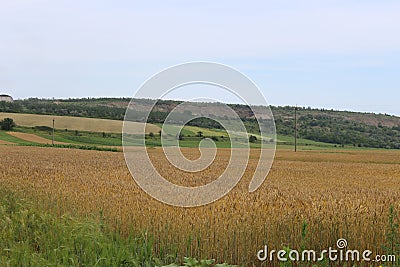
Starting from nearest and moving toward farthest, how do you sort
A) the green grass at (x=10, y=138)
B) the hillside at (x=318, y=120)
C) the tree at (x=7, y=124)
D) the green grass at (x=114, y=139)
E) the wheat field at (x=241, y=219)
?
the wheat field at (x=241, y=219) < the green grass at (x=114, y=139) < the green grass at (x=10, y=138) < the tree at (x=7, y=124) < the hillside at (x=318, y=120)

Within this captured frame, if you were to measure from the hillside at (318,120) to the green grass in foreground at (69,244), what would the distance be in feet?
289

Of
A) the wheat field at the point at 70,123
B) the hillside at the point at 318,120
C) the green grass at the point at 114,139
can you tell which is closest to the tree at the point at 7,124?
the green grass at the point at 114,139

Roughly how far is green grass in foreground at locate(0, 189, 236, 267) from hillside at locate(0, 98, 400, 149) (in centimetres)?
8806

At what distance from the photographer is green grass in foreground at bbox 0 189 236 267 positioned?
7.38 meters

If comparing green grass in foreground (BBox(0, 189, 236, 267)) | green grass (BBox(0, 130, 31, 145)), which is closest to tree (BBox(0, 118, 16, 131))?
green grass (BBox(0, 130, 31, 145))

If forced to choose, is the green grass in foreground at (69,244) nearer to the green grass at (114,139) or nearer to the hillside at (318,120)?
the green grass at (114,139)

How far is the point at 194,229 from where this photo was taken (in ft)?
27.2

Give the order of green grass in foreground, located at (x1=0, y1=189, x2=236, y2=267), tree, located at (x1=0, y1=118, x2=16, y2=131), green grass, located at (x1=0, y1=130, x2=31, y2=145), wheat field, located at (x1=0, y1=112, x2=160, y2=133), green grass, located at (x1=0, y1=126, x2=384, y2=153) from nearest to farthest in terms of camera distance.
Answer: green grass in foreground, located at (x1=0, y1=189, x2=236, y2=267), green grass, located at (x1=0, y1=126, x2=384, y2=153), green grass, located at (x1=0, y1=130, x2=31, y2=145), tree, located at (x1=0, y1=118, x2=16, y2=131), wheat field, located at (x1=0, y1=112, x2=160, y2=133)

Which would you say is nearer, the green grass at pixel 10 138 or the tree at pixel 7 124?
the green grass at pixel 10 138

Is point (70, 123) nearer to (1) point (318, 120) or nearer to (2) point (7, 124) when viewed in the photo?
(2) point (7, 124)

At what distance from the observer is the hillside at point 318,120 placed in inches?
3900

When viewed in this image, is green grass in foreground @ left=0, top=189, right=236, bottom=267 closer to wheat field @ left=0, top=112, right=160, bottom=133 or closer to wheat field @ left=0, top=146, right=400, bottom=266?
wheat field @ left=0, top=146, right=400, bottom=266

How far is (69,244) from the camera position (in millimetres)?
8086

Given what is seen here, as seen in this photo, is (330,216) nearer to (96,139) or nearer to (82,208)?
(82,208)
